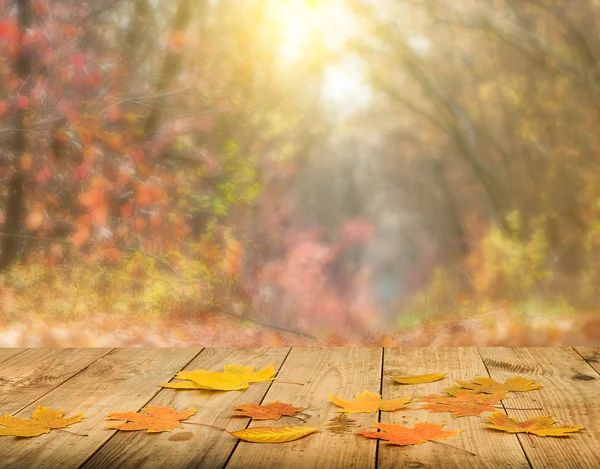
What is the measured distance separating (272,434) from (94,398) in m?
0.56

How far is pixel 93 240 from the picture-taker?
9.49 feet

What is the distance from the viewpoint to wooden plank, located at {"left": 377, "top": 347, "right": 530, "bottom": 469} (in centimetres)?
147

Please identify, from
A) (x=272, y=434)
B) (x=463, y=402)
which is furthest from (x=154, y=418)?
(x=463, y=402)

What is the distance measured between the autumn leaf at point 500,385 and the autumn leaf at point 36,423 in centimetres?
95

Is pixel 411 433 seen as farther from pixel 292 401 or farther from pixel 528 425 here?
pixel 292 401

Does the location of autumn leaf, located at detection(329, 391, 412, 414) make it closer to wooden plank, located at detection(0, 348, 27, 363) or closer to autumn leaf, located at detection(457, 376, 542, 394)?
autumn leaf, located at detection(457, 376, 542, 394)

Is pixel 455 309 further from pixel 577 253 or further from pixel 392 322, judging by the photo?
pixel 577 253

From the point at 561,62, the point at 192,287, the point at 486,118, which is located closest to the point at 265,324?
the point at 192,287

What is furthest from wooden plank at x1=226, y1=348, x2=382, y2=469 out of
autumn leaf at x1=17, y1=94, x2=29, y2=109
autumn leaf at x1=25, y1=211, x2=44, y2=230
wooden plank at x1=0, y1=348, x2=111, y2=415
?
autumn leaf at x1=17, y1=94, x2=29, y2=109

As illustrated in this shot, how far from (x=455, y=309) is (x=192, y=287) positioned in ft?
3.04

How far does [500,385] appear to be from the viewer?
2.04 m

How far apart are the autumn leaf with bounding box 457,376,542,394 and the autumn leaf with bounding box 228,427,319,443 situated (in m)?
0.54

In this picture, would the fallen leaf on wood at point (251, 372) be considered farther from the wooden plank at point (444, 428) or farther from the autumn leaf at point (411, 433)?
the autumn leaf at point (411, 433)

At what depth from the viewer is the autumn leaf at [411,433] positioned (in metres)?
1.59
